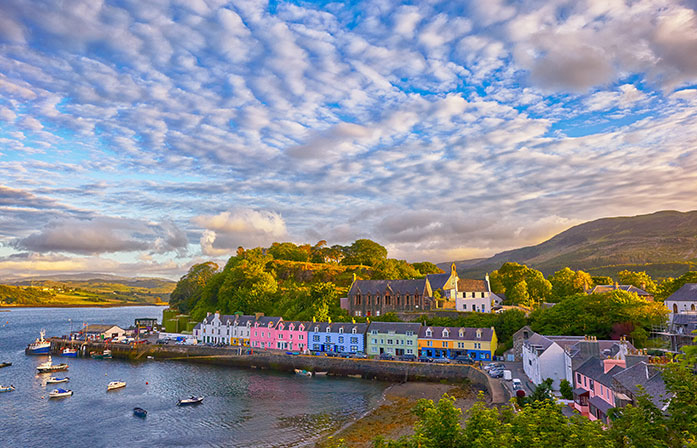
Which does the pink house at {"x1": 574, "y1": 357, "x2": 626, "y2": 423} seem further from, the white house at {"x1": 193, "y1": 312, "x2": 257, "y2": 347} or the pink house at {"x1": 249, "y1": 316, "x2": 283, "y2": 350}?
the white house at {"x1": 193, "y1": 312, "x2": 257, "y2": 347}

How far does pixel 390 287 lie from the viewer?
83625mm

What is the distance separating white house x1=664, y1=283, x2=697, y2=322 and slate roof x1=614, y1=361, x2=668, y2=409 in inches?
1728

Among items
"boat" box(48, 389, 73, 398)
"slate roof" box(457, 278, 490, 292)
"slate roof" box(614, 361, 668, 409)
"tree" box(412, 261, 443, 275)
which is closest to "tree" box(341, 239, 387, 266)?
"tree" box(412, 261, 443, 275)

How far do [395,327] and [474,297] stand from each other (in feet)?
64.5

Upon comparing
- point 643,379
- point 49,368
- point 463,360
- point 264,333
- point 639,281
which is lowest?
point 49,368

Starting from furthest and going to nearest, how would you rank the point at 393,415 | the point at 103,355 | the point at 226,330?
the point at 226,330 → the point at 103,355 → the point at 393,415

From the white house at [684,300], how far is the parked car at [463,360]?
2980 cm

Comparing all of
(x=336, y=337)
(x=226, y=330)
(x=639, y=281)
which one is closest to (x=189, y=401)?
(x=336, y=337)

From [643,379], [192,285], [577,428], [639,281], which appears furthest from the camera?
[192,285]

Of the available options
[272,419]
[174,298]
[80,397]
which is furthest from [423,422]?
[174,298]

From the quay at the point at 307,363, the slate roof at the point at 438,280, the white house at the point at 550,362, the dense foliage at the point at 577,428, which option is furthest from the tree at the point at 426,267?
the dense foliage at the point at 577,428

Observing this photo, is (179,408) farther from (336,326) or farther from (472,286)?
(472,286)

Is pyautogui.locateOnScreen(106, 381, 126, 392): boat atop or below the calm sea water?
atop

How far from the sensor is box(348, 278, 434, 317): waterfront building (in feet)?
264
